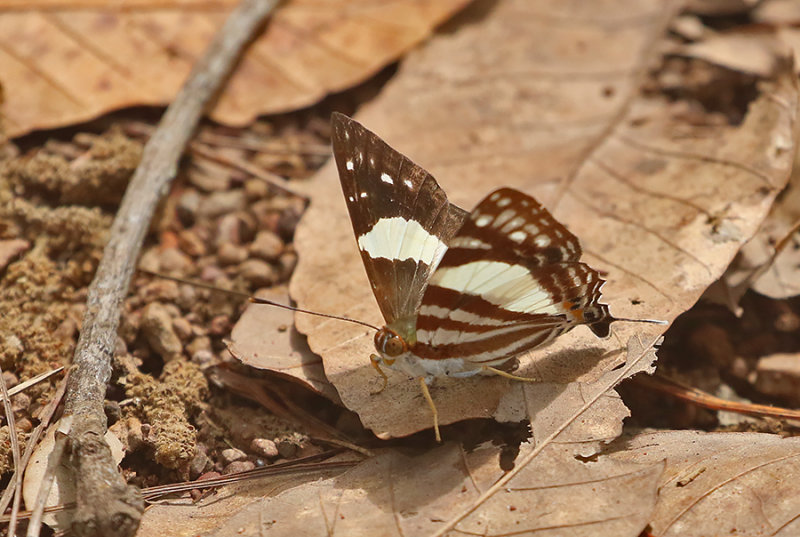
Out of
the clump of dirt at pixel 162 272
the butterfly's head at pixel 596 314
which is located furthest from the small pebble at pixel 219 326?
the butterfly's head at pixel 596 314

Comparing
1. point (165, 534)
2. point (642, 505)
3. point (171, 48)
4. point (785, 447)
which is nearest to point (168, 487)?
point (165, 534)

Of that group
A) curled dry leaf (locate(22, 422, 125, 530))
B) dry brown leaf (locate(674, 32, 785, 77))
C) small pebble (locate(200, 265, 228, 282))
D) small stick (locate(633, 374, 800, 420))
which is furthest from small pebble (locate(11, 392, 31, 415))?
dry brown leaf (locate(674, 32, 785, 77))

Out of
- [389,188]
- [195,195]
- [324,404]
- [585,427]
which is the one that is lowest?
[585,427]

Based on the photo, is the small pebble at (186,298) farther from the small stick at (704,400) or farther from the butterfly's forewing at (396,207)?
the small stick at (704,400)

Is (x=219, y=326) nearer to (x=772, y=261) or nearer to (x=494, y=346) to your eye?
(x=494, y=346)

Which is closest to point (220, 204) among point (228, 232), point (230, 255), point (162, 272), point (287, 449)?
point (228, 232)

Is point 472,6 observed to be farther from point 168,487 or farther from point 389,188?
point 168,487
